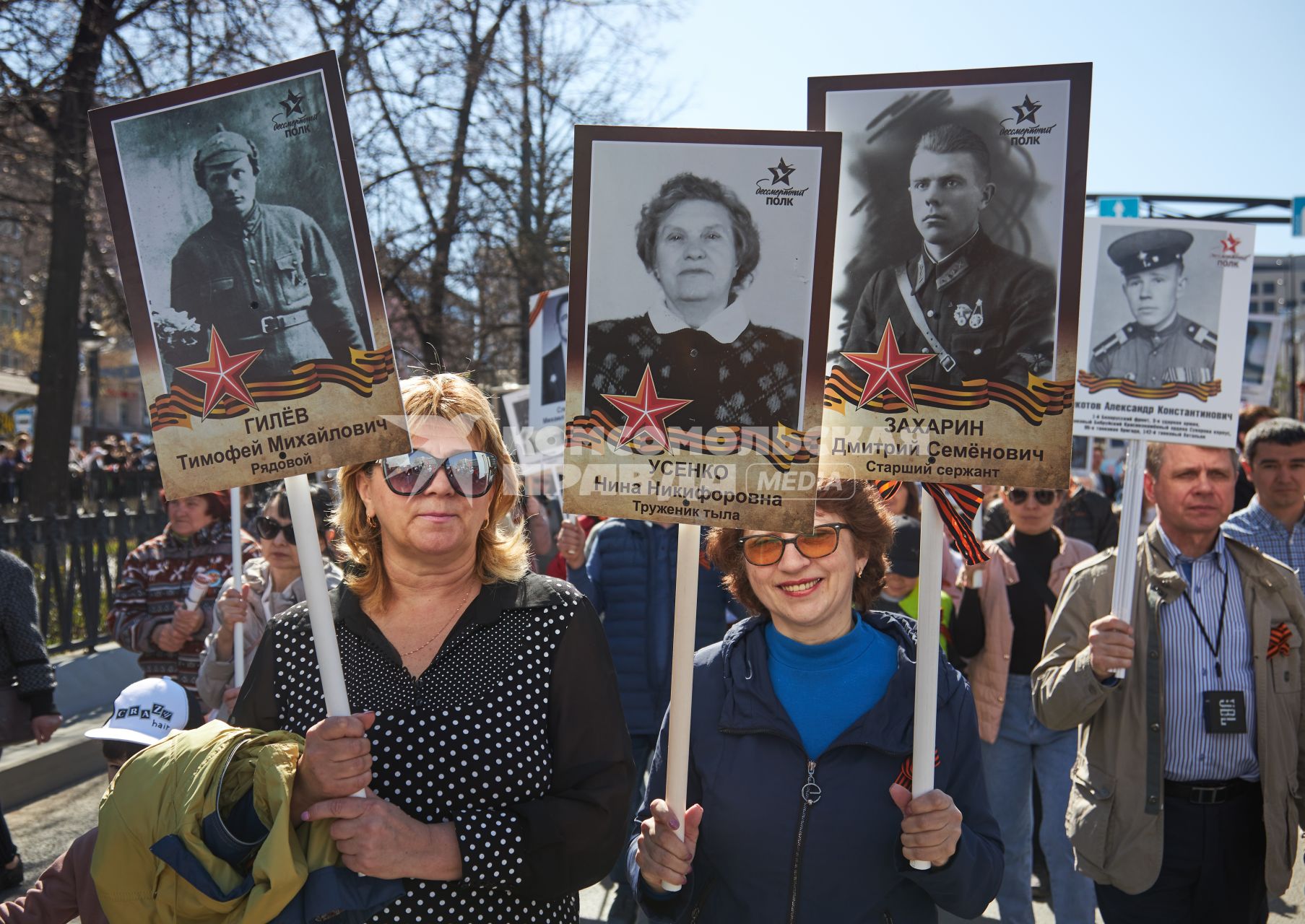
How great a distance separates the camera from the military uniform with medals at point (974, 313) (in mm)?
2443

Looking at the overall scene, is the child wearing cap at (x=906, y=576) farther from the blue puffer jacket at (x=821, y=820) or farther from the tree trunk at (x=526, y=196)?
the tree trunk at (x=526, y=196)

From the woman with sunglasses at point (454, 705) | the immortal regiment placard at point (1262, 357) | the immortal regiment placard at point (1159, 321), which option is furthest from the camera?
the immortal regiment placard at point (1262, 357)

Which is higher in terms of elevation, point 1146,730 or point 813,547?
point 813,547

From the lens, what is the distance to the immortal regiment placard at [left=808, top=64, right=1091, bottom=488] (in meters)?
2.42

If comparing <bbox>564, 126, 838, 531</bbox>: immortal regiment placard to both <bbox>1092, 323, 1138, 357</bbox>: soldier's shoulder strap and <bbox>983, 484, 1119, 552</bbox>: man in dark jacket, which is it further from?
<bbox>983, 484, 1119, 552</bbox>: man in dark jacket

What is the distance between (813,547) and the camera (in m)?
2.73

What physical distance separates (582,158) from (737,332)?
0.47m

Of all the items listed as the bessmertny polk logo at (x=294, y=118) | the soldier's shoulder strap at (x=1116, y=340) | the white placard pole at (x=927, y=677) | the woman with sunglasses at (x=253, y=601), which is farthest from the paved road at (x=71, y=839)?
the bessmertny polk logo at (x=294, y=118)

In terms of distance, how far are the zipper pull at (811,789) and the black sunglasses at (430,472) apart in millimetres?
929

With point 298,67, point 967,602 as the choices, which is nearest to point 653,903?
point 298,67

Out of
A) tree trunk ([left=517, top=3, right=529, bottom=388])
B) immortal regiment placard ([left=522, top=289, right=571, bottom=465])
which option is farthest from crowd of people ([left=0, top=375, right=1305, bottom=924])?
tree trunk ([left=517, top=3, right=529, bottom=388])

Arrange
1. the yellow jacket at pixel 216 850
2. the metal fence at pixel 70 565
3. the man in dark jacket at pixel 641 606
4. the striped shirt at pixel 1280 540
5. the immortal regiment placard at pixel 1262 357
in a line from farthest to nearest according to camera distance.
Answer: the metal fence at pixel 70 565 < the immortal regiment placard at pixel 1262 357 < the man in dark jacket at pixel 641 606 < the striped shirt at pixel 1280 540 < the yellow jacket at pixel 216 850

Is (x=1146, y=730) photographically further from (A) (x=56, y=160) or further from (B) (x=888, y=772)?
(A) (x=56, y=160)

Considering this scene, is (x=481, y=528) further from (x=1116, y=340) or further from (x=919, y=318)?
(x=1116, y=340)
